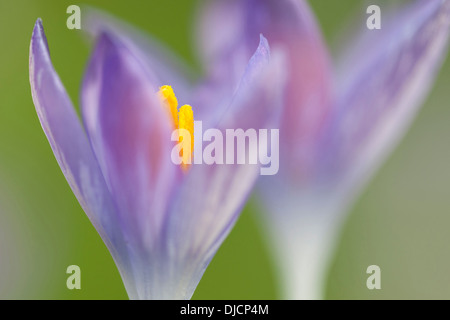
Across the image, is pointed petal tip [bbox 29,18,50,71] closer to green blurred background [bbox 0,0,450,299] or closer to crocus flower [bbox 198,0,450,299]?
crocus flower [bbox 198,0,450,299]

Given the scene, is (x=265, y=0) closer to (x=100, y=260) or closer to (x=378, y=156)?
(x=378, y=156)

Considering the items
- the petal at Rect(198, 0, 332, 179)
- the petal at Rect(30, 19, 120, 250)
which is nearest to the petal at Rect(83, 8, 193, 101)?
the petal at Rect(198, 0, 332, 179)

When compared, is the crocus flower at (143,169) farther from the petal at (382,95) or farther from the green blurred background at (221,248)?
the green blurred background at (221,248)

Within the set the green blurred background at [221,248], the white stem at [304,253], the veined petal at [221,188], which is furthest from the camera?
the green blurred background at [221,248]

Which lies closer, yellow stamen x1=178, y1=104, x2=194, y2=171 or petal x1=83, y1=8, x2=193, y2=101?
yellow stamen x1=178, y1=104, x2=194, y2=171

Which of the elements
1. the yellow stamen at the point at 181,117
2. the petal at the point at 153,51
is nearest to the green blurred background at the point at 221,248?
the petal at the point at 153,51
